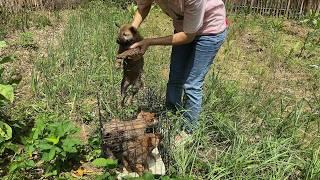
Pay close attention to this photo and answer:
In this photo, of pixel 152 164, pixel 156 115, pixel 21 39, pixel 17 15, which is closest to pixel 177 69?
pixel 156 115

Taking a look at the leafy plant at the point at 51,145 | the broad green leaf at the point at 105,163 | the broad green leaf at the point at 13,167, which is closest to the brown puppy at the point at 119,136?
the broad green leaf at the point at 105,163

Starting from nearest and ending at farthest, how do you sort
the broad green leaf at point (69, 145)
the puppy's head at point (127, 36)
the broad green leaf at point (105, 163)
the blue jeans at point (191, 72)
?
the puppy's head at point (127, 36), the broad green leaf at point (105, 163), the broad green leaf at point (69, 145), the blue jeans at point (191, 72)

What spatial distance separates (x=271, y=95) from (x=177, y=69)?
4.89ft

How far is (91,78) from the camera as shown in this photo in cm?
462

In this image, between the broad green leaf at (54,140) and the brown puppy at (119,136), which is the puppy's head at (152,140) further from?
the broad green leaf at (54,140)

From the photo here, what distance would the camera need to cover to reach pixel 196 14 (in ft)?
9.39

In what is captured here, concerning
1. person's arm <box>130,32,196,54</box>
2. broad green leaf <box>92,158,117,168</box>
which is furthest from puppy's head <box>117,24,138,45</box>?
broad green leaf <box>92,158,117,168</box>

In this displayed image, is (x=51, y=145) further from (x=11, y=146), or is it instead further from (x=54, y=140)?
(x=11, y=146)

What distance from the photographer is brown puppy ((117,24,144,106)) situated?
281 cm

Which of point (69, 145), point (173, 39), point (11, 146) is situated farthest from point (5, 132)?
point (173, 39)

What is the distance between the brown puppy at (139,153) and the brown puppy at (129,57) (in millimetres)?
385

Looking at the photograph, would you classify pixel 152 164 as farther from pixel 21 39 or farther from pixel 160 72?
pixel 21 39

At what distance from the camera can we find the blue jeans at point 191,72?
3.23 metres

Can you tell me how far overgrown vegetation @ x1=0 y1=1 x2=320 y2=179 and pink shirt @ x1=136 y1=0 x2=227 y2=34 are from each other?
2.75ft
